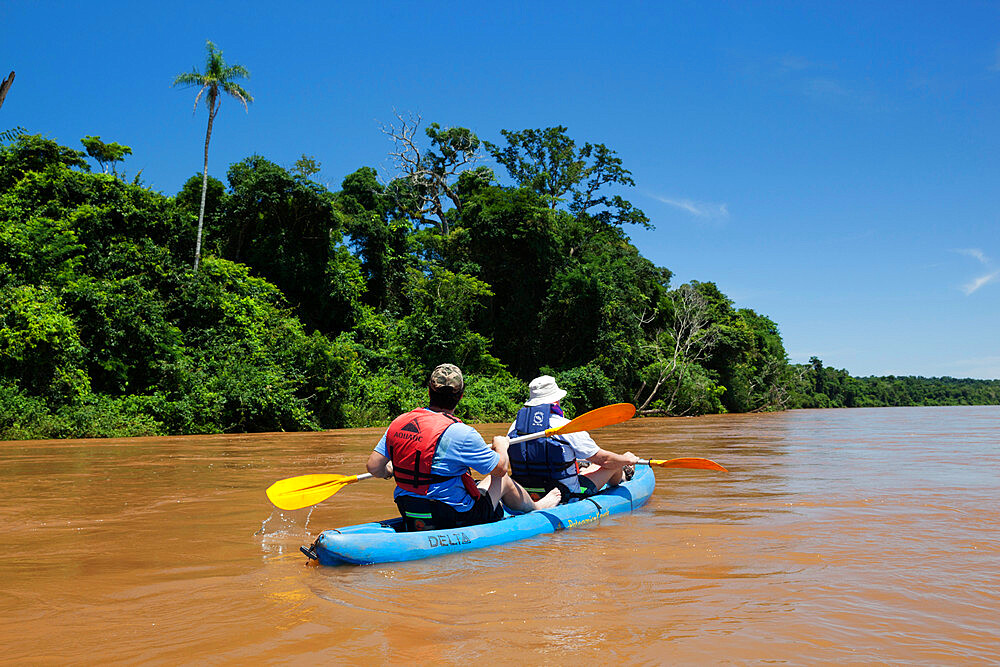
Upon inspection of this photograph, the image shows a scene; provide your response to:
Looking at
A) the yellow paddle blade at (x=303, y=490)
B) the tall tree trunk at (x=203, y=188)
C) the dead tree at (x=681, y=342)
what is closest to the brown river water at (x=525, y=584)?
→ the yellow paddle blade at (x=303, y=490)

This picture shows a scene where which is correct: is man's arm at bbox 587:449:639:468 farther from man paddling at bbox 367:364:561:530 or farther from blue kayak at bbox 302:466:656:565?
man paddling at bbox 367:364:561:530

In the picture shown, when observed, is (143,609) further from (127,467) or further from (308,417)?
(308,417)

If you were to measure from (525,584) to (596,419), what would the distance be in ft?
7.48

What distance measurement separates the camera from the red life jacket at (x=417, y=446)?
3.55 meters

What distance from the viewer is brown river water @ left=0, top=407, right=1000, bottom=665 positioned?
7.59ft

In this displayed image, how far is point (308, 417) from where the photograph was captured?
15891 mm

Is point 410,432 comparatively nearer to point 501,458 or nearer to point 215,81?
point 501,458

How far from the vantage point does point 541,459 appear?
4.97 meters

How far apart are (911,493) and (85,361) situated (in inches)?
606

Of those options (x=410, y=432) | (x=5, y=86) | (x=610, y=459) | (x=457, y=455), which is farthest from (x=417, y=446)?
(x=5, y=86)

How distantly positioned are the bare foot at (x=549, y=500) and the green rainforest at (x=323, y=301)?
36.6 feet

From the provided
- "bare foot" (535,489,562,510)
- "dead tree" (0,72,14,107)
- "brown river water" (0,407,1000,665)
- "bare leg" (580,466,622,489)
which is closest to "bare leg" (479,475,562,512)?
"bare foot" (535,489,562,510)

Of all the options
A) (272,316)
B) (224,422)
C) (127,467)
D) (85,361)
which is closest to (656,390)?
(272,316)

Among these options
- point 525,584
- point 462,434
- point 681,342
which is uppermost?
point 681,342
